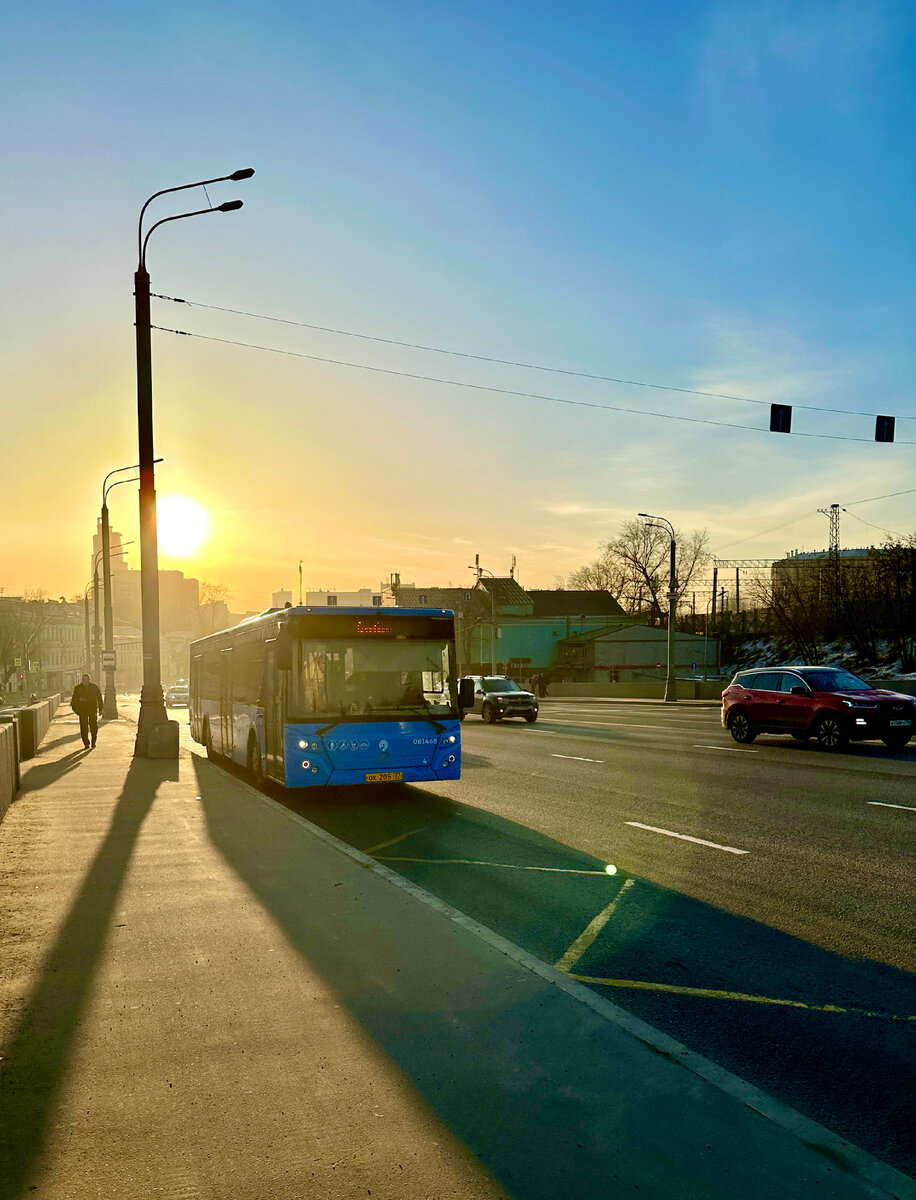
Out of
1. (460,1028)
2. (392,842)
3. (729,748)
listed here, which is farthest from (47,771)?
(460,1028)

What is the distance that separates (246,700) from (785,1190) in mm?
13564

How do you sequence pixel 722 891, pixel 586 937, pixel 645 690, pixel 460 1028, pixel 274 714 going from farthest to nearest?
pixel 645 690, pixel 274 714, pixel 722 891, pixel 586 937, pixel 460 1028

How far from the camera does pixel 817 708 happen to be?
64.3 ft

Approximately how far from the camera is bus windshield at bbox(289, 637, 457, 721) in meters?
12.8

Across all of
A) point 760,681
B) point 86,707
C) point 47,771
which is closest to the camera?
point 47,771

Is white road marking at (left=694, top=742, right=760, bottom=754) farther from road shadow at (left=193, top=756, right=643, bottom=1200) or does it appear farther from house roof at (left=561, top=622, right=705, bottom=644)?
house roof at (left=561, top=622, right=705, bottom=644)

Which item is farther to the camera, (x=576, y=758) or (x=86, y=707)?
(x=86, y=707)

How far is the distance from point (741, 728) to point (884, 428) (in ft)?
24.7

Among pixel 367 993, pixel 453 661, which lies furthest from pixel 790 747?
pixel 367 993

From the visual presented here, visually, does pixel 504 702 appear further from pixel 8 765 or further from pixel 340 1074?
pixel 340 1074

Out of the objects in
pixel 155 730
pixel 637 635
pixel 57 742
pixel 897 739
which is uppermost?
pixel 637 635

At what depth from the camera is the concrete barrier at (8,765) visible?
12.0 meters

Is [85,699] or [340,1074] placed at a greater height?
[85,699]

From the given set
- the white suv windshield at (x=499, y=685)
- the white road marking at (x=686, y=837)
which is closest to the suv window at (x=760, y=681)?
the white road marking at (x=686, y=837)
